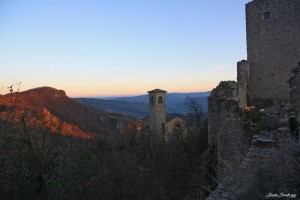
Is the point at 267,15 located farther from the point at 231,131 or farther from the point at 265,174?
the point at 265,174

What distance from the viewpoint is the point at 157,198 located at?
13969 mm

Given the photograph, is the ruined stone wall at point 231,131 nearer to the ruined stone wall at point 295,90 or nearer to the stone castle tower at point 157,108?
the ruined stone wall at point 295,90

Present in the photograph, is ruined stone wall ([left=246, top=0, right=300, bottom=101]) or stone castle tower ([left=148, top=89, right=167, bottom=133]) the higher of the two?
ruined stone wall ([left=246, top=0, right=300, bottom=101])

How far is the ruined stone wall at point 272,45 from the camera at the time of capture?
61.6ft

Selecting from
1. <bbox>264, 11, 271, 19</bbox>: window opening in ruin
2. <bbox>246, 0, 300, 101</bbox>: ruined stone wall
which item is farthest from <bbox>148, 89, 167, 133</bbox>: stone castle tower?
<bbox>264, 11, 271, 19</bbox>: window opening in ruin

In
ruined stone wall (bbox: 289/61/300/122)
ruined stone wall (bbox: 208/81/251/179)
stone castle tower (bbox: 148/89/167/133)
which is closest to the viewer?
ruined stone wall (bbox: 289/61/300/122)

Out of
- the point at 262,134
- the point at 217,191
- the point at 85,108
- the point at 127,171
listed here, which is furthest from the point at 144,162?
the point at 85,108

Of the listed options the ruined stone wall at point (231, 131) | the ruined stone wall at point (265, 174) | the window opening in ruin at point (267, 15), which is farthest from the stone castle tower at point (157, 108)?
the ruined stone wall at point (265, 174)

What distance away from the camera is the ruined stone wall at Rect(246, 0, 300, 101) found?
61.6 ft

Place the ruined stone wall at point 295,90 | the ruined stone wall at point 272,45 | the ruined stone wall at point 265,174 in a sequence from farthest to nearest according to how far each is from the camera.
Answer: the ruined stone wall at point 272,45 → the ruined stone wall at point 295,90 → the ruined stone wall at point 265,174

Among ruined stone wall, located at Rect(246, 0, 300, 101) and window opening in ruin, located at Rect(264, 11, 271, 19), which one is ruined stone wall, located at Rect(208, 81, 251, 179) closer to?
ruined stone wall, located at Rect(246, 0, 300, 101)

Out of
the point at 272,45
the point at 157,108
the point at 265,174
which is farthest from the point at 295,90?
the point at 157,108

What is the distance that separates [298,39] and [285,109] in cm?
1070

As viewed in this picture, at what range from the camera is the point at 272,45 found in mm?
19375
